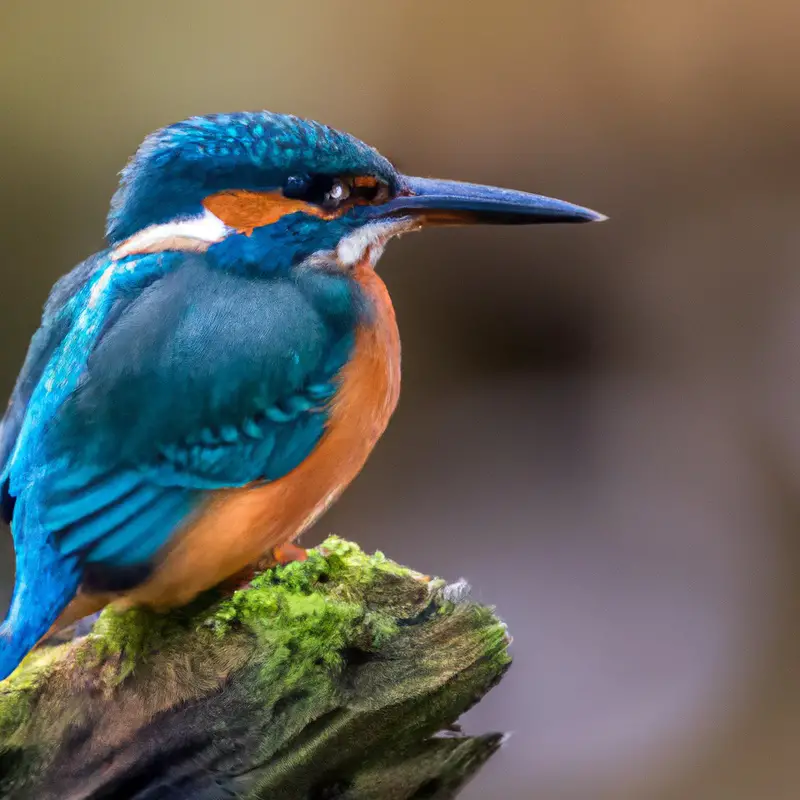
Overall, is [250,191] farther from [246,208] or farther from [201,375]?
[201,375]

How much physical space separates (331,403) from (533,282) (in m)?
2.82

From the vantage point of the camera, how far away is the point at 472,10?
4.24 metres

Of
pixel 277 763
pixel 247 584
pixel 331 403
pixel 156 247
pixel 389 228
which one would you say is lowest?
pixel 277 763

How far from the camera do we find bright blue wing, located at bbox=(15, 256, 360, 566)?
1643mm

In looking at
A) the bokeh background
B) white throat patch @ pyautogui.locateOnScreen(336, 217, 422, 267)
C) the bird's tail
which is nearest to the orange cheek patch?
white throat patch @ pyautogui.locateOnScreen(336, 217, 422, 267)

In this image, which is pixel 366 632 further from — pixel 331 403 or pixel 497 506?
pixel 497 506

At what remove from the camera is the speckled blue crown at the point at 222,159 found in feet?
5.81

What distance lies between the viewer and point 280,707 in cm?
153

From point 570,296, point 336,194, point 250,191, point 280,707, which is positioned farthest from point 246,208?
point 570,296

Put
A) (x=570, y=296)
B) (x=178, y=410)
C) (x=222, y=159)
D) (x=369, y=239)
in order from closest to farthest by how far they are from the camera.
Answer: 1. (x=178, y=410)
2. (x=222, y=159)
3. (x=369, y=239)
4. (x=570, y=296)

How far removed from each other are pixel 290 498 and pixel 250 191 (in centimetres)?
54

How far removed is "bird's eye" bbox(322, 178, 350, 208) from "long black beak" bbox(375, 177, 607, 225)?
11 cm

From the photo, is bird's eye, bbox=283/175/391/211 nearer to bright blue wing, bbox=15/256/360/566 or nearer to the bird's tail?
bright blue wing, bbox=15/256/360/566

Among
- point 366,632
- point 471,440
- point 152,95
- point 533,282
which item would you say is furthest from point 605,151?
point 366,632
